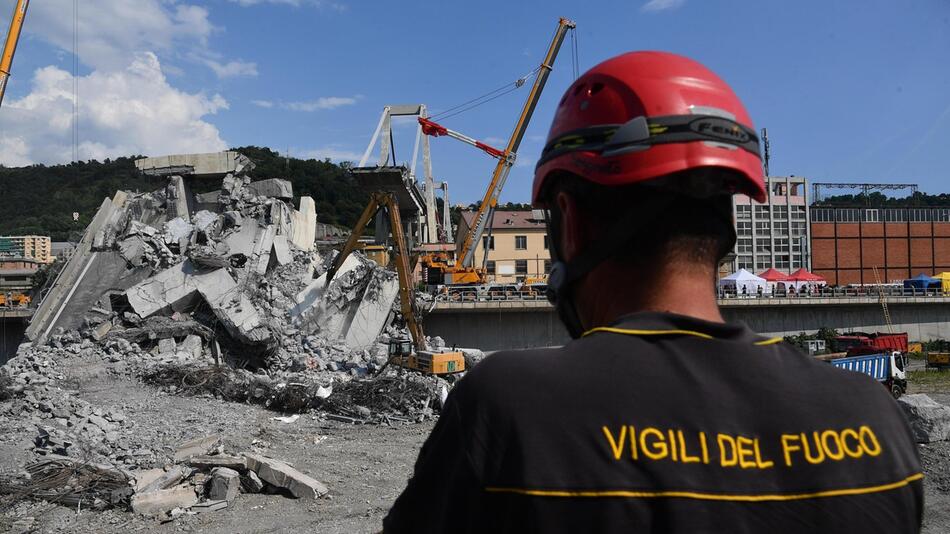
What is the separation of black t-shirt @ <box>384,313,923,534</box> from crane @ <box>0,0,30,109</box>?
30.0m

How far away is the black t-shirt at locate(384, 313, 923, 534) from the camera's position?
1087mm

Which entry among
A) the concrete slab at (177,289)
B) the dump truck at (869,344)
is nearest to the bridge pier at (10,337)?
the concrete slab at (177,289)

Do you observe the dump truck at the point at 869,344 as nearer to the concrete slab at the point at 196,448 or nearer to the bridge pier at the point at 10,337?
the concrete slab at the point at 196,448

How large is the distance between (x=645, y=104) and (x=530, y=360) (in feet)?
1.97

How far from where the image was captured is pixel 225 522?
30.0ft

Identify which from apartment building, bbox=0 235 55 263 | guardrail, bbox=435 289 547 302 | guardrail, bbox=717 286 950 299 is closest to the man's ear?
guardrail, bbox=435 289 547 302

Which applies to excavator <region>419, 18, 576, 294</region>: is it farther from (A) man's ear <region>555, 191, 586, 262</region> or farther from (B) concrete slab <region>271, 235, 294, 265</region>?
(A) man's ear <region>555, 191, 586, 262</region>

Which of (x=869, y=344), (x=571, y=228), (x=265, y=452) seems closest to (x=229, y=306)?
(x=265, y=452)

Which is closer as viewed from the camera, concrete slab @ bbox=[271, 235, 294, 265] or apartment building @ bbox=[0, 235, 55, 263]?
concrete slab @ bbox=[271, 235, 294, 265]

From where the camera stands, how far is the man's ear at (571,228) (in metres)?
1.42

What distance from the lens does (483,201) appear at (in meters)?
34.8

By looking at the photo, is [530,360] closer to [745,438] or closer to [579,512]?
[579,512]

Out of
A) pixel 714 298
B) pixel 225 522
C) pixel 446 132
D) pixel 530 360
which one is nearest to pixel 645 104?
pixel 714 298

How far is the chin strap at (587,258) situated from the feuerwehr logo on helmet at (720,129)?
0.17m
